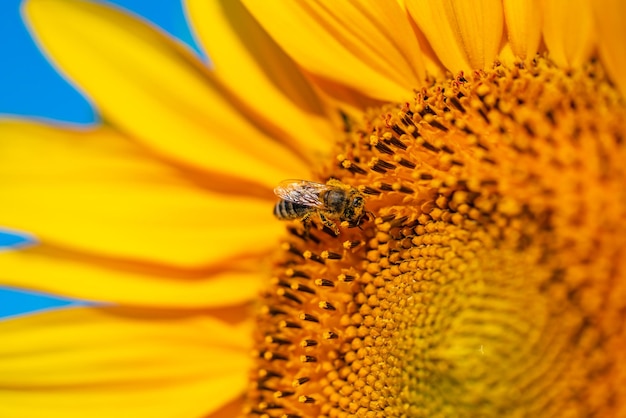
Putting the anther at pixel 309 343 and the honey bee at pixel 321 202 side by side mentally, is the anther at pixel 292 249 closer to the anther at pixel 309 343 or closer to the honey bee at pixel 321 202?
the honey bee at pixel 321 202

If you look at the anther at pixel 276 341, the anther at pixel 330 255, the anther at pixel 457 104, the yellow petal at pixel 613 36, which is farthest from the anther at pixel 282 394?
the yellow petal at pixel 613 36

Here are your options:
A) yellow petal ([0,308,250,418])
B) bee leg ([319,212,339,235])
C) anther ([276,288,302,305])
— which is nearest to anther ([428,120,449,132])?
bee leg ([319,212,339,235])

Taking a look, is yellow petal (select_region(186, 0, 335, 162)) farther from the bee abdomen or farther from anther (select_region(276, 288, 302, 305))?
anther (select_region(276, 288, 302, 305))

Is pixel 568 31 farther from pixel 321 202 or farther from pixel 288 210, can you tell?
pixel 288 210

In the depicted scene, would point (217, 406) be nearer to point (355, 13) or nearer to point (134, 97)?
point (134, 97)

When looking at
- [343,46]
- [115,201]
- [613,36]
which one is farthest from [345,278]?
[613,36]
